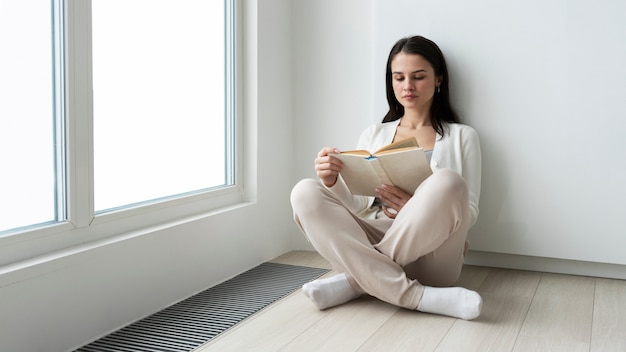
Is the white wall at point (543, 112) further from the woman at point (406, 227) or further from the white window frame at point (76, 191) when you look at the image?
the white window frame at point (76, 191)

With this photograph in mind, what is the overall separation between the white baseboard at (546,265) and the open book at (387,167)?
723 mm

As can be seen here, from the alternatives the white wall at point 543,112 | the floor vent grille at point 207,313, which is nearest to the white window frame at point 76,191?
the floor vent grille at point 207,313

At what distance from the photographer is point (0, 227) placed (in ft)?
5.64

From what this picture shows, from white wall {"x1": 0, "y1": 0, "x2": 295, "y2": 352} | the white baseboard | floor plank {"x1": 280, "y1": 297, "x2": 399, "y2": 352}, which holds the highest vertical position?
white wall {"x1": 0, "y1": 0, "x2": 295, "y2": 352}

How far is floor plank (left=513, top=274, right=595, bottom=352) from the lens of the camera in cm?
181

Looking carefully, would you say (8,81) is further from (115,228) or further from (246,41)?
(246,41)

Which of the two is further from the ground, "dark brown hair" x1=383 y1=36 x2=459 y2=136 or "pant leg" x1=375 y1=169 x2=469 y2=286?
"dark brown hair" x1=383 y1=36 x2=459 y2=136

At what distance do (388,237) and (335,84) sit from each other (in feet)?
3.79

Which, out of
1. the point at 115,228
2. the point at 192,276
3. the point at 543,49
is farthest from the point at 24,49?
the point at 543,49

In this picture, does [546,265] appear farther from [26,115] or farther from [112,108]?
[26,115]

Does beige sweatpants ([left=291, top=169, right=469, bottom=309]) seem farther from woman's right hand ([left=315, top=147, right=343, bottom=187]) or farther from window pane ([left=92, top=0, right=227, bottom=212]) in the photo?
window pane ([left=92, top=0, right=227, bottom=212])

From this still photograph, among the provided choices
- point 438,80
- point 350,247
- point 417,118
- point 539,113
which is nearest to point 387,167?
point 350,247

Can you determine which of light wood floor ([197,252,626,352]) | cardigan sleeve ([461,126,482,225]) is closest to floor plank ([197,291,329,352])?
light wood floor ([197,252,626,352])

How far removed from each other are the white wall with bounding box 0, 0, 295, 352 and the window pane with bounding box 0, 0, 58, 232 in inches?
6.4
